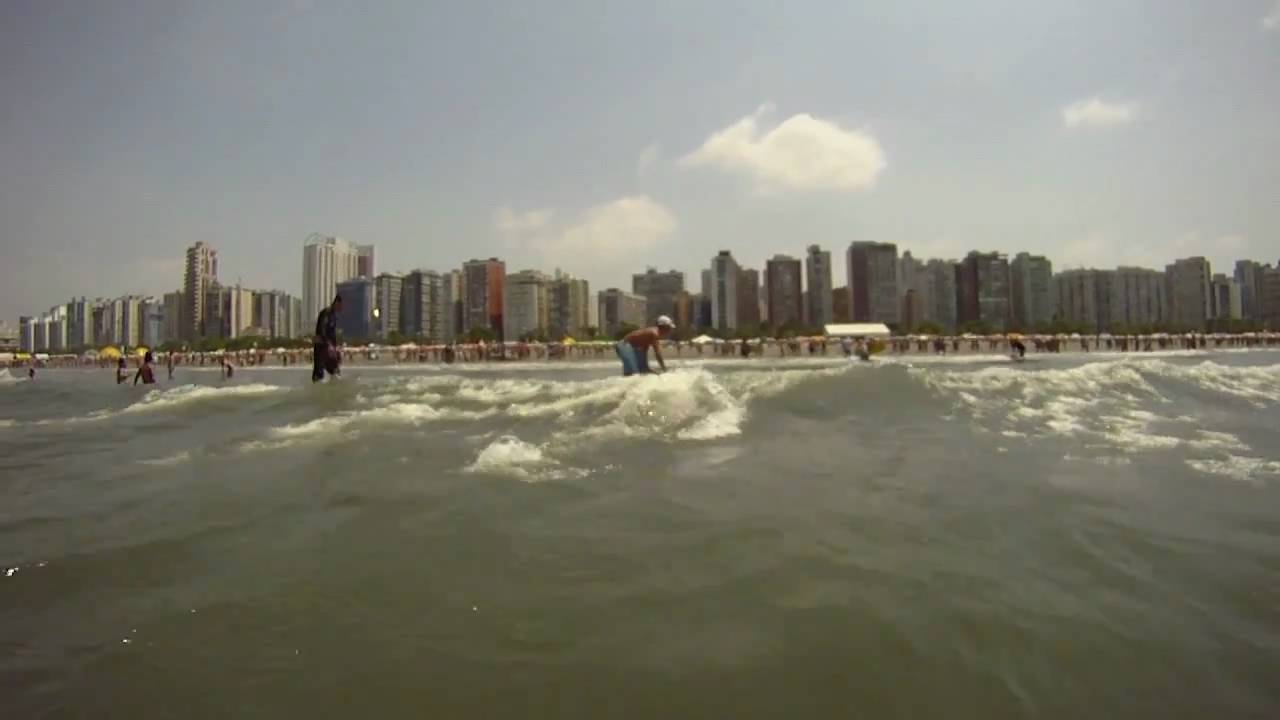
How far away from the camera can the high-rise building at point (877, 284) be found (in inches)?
4815

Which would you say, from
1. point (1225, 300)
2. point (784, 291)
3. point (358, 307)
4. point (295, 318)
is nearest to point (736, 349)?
point (784, 291)

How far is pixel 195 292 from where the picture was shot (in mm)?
134000

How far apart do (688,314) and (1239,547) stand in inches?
5433

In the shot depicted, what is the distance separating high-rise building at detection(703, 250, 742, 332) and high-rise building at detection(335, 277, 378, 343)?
6691cm

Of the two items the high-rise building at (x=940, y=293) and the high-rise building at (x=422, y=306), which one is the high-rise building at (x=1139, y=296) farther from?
the high-rise building at (x=422, y=306)

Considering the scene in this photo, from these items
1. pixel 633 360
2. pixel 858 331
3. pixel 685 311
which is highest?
pixel 685 311

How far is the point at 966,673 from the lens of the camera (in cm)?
233

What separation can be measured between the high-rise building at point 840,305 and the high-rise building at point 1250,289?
2686 inches

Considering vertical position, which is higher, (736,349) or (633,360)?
(736,349)

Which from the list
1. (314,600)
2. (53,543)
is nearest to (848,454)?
(314,600)

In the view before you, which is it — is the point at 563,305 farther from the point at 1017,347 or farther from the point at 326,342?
Result: the point at 326,342

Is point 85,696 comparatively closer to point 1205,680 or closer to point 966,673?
point 966,673

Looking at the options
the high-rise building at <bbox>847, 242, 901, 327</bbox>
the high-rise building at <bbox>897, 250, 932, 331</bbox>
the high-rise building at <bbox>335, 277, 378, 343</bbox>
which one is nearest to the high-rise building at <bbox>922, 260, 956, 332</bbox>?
the high-rise building at <bbox>897, 250, 932, 331</bbox>

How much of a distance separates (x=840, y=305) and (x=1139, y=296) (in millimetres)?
54484
